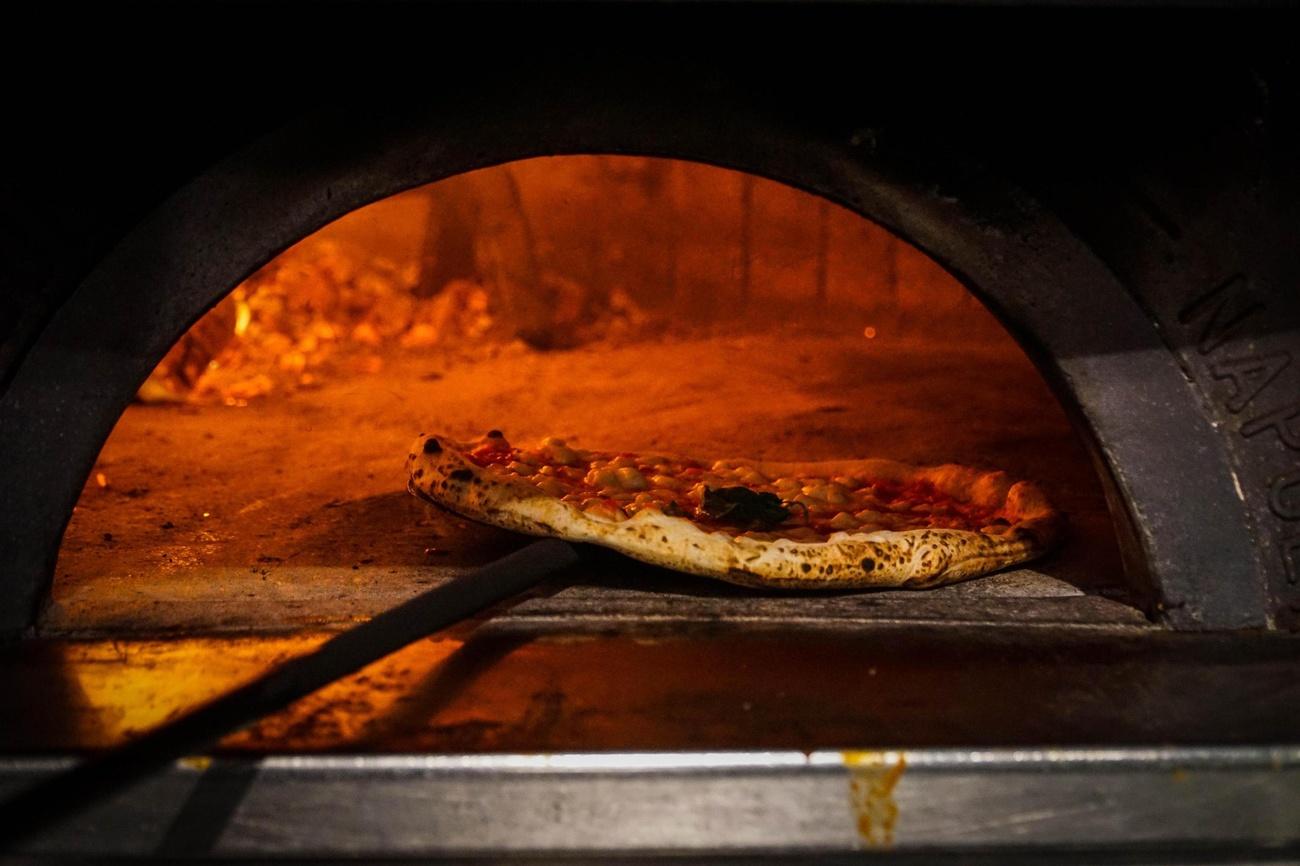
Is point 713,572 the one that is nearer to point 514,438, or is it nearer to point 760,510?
point 760,510

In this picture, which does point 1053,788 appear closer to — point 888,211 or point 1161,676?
point 1161,676

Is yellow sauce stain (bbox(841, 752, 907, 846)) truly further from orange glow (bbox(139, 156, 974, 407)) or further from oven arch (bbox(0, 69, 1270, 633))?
orange glow (bbox(139, 156, 974, 407))

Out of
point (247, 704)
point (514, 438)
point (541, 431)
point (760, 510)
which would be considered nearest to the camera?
point (247, 704)

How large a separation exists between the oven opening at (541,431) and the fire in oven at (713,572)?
0.02 m

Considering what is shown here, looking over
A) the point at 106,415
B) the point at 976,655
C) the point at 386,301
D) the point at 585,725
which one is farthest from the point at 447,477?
the point at 386,301

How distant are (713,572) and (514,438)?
1838 millimetres

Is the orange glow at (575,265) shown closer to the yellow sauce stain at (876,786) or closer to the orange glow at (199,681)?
the orange glow at (199,681)

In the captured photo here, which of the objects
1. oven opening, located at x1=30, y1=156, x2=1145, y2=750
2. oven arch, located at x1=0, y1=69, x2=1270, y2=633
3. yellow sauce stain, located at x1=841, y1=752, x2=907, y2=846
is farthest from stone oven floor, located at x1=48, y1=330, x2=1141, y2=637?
yellow sauce stain, located at x1=841, y1=752, x2=907, y2=846

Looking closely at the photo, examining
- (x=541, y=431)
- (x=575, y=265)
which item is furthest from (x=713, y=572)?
(x=575, y=265)

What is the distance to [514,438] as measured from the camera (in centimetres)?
402

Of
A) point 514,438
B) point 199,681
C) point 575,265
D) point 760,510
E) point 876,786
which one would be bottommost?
Answer: point 876,786

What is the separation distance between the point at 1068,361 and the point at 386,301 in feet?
12.9

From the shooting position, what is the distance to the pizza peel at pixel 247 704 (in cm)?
138

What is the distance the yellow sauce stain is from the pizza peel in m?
0.66
